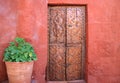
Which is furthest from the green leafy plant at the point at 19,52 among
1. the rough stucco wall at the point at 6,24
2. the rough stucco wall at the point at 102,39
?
the rough stucco wall at the point at 102,39

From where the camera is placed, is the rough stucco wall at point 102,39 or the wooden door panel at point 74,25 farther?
the wooden door panel at point 74,25

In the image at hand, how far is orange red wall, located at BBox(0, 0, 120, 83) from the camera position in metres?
4.36

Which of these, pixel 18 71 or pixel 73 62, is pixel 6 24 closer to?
pixel 18 71

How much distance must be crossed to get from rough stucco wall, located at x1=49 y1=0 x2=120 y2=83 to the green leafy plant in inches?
41.3

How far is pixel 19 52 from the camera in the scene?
3.99 m

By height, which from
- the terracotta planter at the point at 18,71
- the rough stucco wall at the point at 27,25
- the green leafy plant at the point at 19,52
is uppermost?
the rough stucco wall at the point at 27,25

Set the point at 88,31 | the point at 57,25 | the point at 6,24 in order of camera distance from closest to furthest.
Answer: the point at 6,24
the point at 88,31
the point at 57,25

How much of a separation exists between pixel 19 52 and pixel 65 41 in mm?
1125

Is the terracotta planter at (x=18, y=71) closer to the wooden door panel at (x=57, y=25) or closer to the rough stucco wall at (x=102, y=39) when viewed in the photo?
the wooden door panel at (x=57, y=25)

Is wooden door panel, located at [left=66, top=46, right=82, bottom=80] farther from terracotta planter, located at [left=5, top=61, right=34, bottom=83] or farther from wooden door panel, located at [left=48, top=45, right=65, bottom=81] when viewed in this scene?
→ terracotta planter, located at [left=5, top=61, right=34, bottom=83]

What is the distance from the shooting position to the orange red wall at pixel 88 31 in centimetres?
436

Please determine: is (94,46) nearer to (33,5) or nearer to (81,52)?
(81,52)

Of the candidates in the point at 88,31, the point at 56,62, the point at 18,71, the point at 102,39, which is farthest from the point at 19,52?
the point at 102,39

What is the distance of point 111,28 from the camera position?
4.59m
